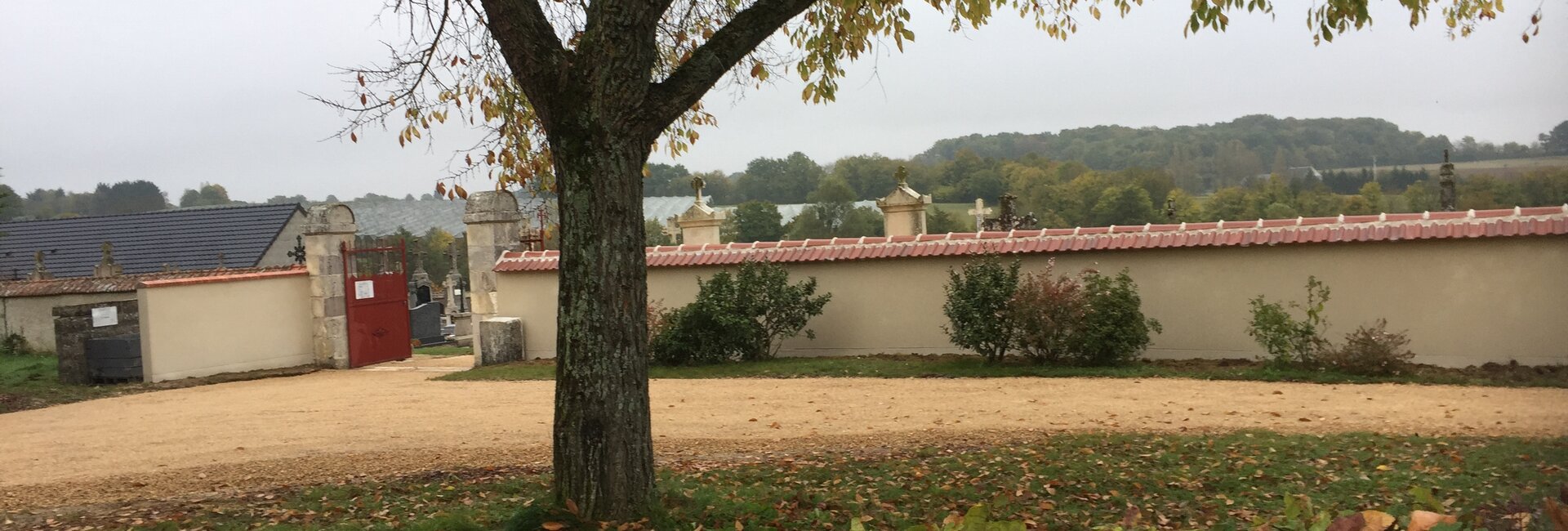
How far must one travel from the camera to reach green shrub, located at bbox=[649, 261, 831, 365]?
13742mm

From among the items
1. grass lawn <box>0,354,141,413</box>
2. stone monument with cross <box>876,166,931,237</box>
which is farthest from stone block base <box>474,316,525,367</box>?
stone monument with cross <box>876,166,931,237</box>

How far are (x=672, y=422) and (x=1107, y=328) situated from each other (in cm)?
491

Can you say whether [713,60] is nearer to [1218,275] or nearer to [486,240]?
[1218,275]

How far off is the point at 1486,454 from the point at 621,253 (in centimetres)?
509

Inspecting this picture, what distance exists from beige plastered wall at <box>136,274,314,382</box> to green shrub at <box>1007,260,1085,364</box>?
1017cm

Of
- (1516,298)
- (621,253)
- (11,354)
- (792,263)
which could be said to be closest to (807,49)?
(621,253)

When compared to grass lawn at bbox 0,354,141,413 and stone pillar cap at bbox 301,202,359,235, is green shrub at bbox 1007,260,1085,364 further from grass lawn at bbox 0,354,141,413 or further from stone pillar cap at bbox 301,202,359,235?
grass lawn at bbox 0,354,141,413

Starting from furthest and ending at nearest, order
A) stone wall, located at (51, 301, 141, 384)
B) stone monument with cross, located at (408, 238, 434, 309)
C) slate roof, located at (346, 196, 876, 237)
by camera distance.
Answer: slate roof, located at (346, 196, 876, 237) → stone monument with cross, located at (408, 238, 434, 309) → stone wall, located at (51, 301, 141, 384)

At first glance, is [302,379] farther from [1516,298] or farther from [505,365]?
[1516,298]

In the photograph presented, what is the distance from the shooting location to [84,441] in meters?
9.83

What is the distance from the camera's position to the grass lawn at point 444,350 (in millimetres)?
19658

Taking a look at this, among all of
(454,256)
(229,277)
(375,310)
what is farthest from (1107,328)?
(454,256)

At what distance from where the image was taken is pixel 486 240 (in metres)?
16.0

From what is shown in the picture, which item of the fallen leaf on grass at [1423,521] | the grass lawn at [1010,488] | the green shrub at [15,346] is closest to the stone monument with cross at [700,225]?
the grass lawn at [1010,488]
